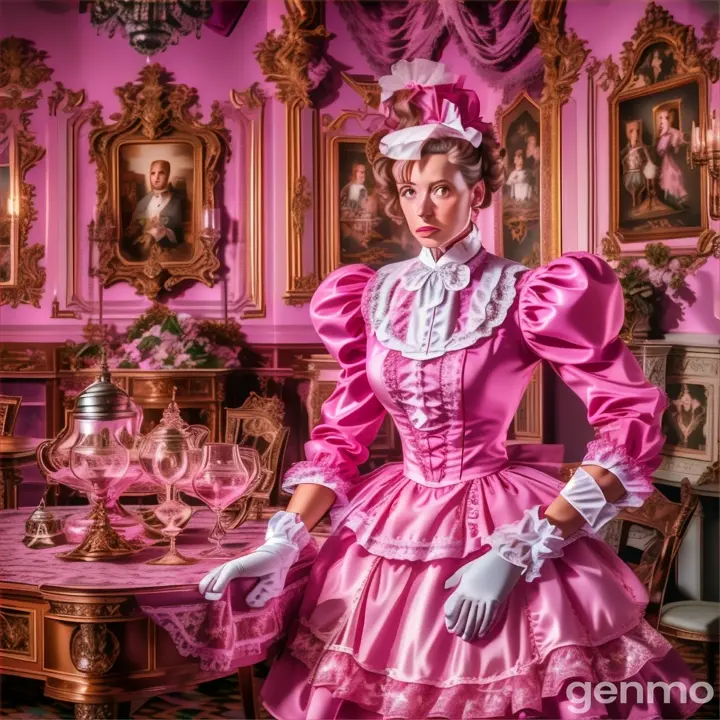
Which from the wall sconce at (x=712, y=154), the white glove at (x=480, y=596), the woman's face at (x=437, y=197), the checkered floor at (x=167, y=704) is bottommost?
the checkered floor at (x=167, y=704)

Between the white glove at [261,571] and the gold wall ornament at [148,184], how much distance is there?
214 inches

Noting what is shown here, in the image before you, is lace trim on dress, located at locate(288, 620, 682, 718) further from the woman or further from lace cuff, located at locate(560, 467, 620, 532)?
lace cuff, located at locate(560, 467, 620, 532)

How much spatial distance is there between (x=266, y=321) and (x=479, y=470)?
532cm

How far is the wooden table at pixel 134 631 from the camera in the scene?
1.85m

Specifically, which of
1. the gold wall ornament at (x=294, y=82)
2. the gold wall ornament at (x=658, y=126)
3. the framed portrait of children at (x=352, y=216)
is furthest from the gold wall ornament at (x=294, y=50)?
the gold wall ornament at (x=658, y=126)

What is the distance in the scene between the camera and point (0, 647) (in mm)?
2074

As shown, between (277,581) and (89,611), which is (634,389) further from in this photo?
(89,611)

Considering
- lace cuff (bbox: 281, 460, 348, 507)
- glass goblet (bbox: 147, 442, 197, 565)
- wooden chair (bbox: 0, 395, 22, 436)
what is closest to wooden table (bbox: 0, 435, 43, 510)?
wooden chair (bbox: 0, 395, 22, 436)

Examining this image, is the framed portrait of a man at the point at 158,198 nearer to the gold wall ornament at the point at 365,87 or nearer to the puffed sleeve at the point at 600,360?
the gold wall ornament at the point at 365,87

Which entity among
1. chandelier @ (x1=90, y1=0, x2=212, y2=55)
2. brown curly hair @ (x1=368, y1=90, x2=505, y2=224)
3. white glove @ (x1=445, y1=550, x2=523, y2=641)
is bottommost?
white glove @ (x1=445, y1=550, x2=523, y2=641)

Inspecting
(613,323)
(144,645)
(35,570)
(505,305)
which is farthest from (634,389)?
(35,570)

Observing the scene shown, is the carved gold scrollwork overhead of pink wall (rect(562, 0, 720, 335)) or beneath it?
beneath

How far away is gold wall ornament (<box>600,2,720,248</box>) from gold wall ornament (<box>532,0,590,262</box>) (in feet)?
0.98

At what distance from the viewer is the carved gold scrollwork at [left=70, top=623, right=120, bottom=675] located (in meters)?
1.89
